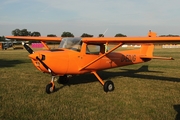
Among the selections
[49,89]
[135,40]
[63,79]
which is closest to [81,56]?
[63,79]

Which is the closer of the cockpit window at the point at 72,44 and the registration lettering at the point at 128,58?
the cockpit window at the point at 72,44

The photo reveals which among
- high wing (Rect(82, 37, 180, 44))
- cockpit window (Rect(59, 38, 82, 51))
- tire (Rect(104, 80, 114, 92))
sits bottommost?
tire (Rect(104, 80, 114, 92))

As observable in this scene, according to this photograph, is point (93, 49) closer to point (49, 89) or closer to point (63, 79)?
point (63, 79)

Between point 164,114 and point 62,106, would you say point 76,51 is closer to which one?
point 62,106

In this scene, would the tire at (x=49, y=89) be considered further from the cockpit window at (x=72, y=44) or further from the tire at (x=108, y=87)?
the tire at (x=108, y=87)

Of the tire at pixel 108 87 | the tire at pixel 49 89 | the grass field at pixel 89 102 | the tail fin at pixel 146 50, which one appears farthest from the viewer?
the tail fin at pixel 146 50

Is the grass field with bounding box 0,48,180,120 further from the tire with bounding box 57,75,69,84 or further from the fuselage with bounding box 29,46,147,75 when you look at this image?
the fuselage with bounding box 29,46,147,75

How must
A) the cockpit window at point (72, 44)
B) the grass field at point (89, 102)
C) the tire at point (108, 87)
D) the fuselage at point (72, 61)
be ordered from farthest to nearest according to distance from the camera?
1. the cockpit window at point (72, 44)
2. the tire at point (108, 87)
3. the fuselage at point (72, 61)
4. the grass field at point (89, 102)

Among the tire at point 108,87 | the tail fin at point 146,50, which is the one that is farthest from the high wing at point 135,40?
the tail fin at point 146,50

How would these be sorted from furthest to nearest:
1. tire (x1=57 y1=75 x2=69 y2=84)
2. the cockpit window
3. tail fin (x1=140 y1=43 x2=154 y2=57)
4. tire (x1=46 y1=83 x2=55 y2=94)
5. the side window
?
tail fin (x1=140 y1=43 x2=154 y2=57)
tire (x1=57 y1=75 x2=69 y2=84)
the side window
the cockpit window
tire (x1=46 y1=83 x2=55 y2=94)

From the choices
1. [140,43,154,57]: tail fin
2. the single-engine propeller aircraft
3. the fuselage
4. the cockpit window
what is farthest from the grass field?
[140,43,154,57]: tail fin

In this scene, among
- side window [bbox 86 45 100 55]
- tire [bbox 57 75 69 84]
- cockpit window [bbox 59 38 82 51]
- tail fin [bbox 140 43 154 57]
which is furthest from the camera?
tail fin [bbox 140 43 154 57]

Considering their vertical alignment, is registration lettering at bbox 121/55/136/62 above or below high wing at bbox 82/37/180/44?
below

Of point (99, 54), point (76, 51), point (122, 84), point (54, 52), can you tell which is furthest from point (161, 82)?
point (54, 52)
